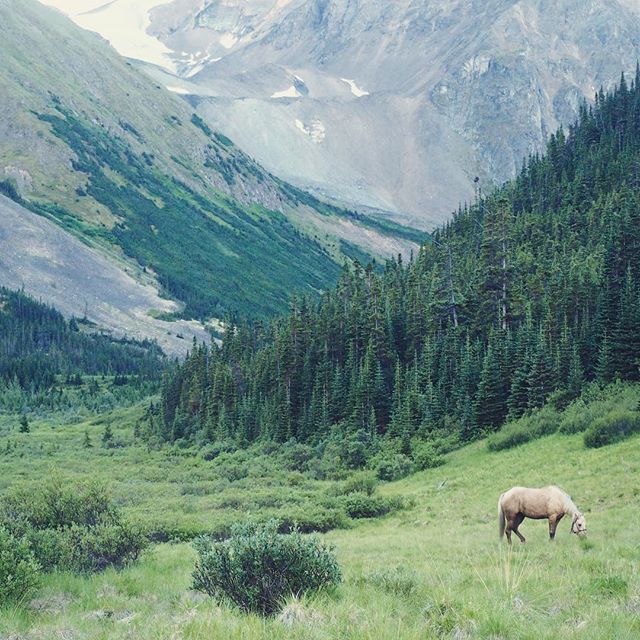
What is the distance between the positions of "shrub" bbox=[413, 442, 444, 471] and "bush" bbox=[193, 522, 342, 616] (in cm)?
3693

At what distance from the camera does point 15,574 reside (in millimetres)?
13984

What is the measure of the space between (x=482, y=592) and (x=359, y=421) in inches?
2201

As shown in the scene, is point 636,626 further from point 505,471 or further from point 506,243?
point 506,243

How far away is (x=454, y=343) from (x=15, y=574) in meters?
58.2

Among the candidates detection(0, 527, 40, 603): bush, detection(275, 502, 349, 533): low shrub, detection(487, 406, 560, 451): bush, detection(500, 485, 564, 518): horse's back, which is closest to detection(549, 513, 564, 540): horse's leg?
detection(500, 485, 564, 518): horse's back

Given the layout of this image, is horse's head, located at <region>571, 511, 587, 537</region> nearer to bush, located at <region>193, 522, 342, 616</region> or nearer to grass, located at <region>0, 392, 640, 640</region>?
grass, located at <region>0, 392, 640, 640</region>

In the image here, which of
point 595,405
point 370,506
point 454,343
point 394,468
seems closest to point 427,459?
point 394,468

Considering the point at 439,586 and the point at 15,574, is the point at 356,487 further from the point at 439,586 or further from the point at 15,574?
the point at 439,586

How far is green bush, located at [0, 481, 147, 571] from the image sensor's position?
18.8m

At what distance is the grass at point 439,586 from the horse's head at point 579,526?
0.31 m

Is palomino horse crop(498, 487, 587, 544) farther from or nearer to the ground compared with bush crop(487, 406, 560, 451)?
farther from the ground

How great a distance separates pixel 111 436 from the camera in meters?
97.9

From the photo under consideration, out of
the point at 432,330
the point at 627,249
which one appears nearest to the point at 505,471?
the point at 432,330

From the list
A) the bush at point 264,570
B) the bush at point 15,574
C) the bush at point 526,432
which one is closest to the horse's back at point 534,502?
the bush at point 264,570
